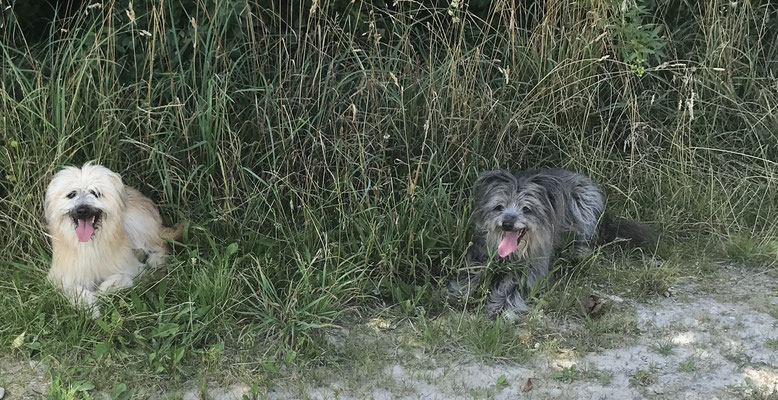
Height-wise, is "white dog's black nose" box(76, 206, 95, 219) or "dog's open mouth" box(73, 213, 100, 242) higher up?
"white dog's black nose" box(76, 206, 95, 219)

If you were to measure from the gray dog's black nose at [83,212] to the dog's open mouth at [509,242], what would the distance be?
202 cm

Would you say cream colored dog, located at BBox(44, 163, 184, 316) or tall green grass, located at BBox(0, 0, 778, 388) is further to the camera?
tall green grass, located at BBox(0, 0, 778, 388)

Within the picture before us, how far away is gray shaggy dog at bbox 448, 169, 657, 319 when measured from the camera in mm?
4113

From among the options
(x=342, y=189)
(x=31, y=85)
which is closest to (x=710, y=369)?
(x=342, y=189)

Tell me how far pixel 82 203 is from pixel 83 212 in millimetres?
42

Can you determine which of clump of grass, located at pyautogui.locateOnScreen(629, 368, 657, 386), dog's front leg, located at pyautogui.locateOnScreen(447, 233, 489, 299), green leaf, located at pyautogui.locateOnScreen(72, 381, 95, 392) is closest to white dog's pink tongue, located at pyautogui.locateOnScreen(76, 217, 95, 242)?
green leaf, located at pyautogui.locateOnScreen(72, 381, 95, 392)

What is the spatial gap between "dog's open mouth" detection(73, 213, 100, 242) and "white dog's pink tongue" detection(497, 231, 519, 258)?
2.00m

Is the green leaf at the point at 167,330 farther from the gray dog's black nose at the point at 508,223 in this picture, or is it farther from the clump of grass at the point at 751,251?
the clump of grass at the point at 751,251

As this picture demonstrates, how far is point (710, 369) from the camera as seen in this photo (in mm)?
3621

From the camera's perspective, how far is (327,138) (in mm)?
4609

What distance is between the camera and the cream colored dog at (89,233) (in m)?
3.74

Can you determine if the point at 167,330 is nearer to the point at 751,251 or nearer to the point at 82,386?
the point at 82,386

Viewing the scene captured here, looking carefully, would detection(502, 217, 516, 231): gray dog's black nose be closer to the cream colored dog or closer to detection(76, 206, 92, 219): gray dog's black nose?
the cream colored dog

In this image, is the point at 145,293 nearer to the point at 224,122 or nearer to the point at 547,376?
the point at 224,122
